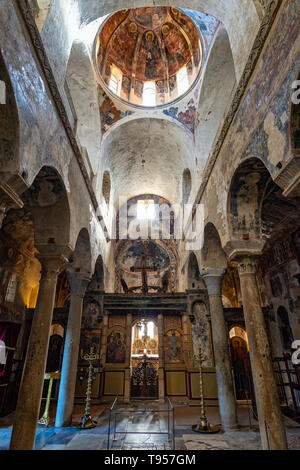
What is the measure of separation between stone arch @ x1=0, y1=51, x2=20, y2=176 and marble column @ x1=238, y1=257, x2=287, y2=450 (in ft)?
16.9

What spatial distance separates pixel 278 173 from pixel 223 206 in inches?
106

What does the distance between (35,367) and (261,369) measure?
4592 mm

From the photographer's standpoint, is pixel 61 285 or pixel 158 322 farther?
pixel 61 285

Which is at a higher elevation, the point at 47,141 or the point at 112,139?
the point at 112,139

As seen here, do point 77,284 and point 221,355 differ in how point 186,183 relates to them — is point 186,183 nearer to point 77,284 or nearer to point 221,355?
point 77,284

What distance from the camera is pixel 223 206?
6969 mm

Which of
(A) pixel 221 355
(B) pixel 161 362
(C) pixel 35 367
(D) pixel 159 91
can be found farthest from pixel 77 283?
(D) pixel 159 91

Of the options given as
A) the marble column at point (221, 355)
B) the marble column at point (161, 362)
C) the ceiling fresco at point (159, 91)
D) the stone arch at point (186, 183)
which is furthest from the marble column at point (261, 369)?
the stone arch at point (186, 183)

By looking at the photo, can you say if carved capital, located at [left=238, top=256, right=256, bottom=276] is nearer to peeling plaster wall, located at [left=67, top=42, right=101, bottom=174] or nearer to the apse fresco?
peeling plaster wall, located at [left=67, top=42, right=101, bottom=174]

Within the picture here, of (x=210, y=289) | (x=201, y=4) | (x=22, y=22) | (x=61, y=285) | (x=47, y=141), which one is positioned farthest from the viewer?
(x=61, y=285)

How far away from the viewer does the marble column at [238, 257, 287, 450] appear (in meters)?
4.98

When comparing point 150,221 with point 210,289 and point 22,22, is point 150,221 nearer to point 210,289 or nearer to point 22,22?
point 210,289

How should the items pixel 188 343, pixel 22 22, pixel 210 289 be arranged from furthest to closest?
pixel 188 343 → pixel 210 289 → pixel 22 22
